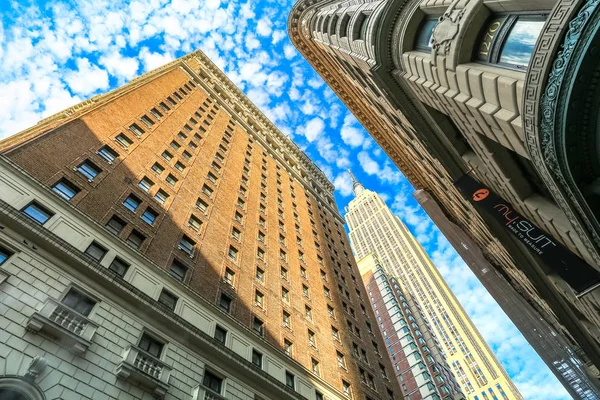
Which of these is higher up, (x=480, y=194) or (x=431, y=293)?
(x=431, y=293)

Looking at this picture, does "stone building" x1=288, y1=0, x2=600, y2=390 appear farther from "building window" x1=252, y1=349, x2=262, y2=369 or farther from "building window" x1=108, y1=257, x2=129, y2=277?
"building window" x1=108, y1=257, x2=129, y2=277

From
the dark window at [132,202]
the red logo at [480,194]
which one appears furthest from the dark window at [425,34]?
the dark window at [132,202]

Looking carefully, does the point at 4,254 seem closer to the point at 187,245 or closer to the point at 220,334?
the point at 220,334

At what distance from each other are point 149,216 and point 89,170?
441 cm

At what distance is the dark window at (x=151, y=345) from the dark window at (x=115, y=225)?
643 centimetres

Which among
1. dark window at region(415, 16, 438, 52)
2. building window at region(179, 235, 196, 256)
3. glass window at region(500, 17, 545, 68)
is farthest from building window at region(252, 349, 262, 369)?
glass window at region(500, 17, 545, 68)

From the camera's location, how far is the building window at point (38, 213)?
→ 1653cm

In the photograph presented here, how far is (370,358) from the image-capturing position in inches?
1267

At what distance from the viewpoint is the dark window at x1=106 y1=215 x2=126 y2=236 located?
2022 centimetres

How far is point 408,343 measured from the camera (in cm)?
7112

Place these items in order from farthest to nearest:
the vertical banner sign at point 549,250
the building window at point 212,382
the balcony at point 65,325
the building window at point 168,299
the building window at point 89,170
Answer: the building window at point 89,170
the building window at point 168,299
the building window at point 212,382
the balcony at point 65,325
the vertical banner sign at point 549,250

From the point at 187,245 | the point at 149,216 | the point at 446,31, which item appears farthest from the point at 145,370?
the point at 446,31

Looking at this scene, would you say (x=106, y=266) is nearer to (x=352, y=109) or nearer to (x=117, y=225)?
(x=117, y=225)

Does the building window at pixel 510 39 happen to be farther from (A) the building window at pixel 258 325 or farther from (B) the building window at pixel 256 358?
(A) the building window at pixel 258 325
